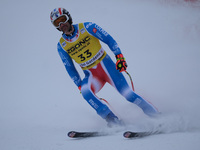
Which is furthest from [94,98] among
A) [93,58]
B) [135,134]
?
[135,134]

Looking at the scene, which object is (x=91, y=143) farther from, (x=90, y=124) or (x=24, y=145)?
(x=90, y=124)

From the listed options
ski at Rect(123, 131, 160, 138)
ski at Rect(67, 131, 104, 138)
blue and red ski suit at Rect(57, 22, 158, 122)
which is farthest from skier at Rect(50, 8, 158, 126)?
ski at Rect(123, 131, 160, 138)

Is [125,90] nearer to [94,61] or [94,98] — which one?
[94,98]

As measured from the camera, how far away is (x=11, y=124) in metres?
5.18

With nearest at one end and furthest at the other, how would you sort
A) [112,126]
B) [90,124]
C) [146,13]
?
[112,126]
[90,124]
[146,13]

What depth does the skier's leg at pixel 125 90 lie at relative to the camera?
13.1 feet

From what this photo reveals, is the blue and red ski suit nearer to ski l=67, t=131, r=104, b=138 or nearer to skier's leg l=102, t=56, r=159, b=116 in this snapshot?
skier's leg l=102, t=56, r=159, b=116

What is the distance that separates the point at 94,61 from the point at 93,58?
52 millimetres

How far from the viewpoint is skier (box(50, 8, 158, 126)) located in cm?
392

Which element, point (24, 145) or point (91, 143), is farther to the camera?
point (24, 145)

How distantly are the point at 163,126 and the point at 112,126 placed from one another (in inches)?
32.7

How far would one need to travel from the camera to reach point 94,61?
4125mm

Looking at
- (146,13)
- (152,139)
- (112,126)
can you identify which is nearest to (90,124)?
(112,126)

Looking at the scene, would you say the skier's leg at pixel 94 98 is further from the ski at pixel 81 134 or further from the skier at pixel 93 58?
the ski at pixel 81 134
